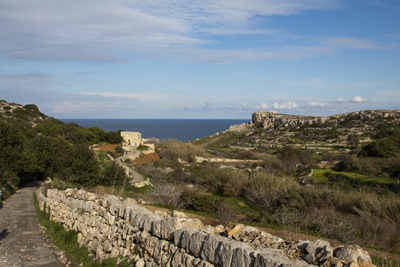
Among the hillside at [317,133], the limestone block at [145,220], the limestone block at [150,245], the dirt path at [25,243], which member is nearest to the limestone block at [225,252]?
the limestone block at [150,245]

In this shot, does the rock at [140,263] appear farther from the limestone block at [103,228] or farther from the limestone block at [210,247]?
the limestone block at [103,228]

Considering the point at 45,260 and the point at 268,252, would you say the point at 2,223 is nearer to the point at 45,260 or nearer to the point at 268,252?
the point at 45,260

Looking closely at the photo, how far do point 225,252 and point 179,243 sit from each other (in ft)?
3.74

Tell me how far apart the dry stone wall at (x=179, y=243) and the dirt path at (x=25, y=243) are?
818 millimetres

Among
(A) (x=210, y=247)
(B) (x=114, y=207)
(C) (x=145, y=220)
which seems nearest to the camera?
(A) (x=210, y=247)

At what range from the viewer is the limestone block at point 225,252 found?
3.86 meters

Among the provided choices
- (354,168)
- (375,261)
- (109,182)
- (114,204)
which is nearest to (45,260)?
(114,204)

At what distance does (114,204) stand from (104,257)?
120 centimetres

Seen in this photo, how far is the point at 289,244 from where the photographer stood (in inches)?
168

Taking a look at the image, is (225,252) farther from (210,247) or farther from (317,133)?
→ (317,133)

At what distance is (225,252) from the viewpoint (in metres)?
3.93

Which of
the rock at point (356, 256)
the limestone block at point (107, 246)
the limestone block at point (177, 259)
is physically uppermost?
the rock at point (356, 256)

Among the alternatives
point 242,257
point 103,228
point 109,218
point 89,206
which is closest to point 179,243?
point 242,257

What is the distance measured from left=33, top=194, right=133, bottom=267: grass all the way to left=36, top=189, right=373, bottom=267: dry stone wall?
0.16 meters
